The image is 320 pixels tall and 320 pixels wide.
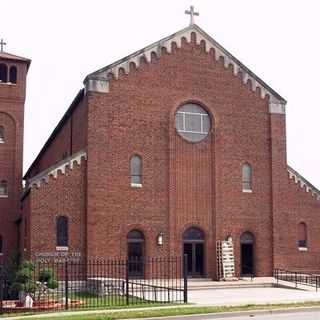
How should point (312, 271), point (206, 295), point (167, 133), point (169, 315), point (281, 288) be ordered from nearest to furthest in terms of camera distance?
point (169, 315) < point (206, 295) < point (281, 288) < point (167, 133) < point (312, 271)

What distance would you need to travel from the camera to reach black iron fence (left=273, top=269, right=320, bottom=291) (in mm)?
33500

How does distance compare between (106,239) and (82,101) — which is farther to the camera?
(82,101)

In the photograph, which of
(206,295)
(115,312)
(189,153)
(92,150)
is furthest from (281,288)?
(115,312)

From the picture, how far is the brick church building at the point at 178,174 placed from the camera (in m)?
32.3

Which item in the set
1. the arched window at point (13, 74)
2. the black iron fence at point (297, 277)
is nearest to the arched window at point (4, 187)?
the arched window at point (13, 74)

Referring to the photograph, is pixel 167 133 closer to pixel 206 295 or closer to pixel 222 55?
pixel 222 55

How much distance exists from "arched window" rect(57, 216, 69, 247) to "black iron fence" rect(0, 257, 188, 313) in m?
1.02

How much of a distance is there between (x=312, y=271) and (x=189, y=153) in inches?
408

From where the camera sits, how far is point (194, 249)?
34812mm

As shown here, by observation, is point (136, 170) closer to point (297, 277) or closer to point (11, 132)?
point (297, 277)

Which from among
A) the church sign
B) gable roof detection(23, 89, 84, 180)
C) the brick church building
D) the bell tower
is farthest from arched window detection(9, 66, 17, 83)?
the church sign

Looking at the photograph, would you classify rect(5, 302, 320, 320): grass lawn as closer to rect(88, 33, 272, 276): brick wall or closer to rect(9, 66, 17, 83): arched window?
rect(88, 33, 272, 276): brick wall

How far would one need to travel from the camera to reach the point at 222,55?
3675cm

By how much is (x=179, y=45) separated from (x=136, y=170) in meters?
7.68
